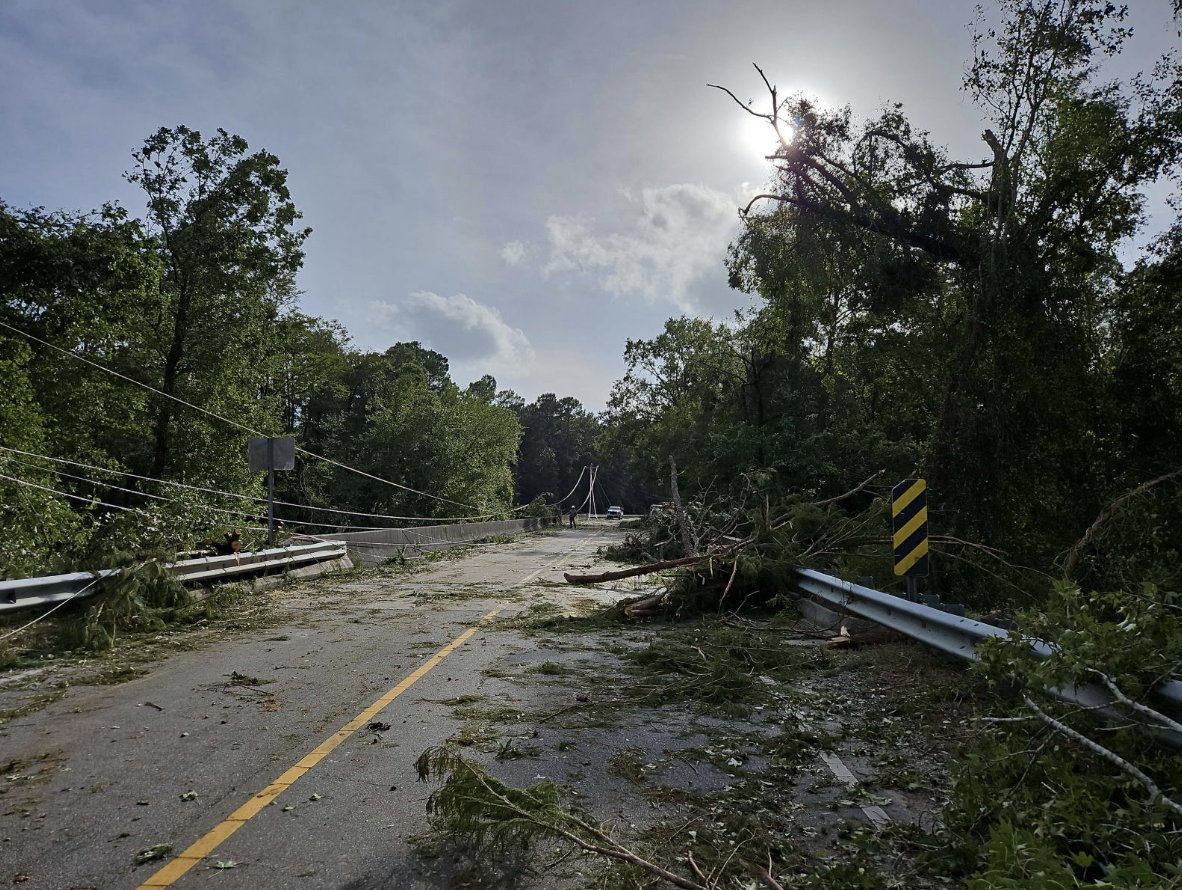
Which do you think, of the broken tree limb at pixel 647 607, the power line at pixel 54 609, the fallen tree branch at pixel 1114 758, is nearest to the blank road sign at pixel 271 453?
the power line at pixel 54 609

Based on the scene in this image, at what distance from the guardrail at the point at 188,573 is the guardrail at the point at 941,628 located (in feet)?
29.6

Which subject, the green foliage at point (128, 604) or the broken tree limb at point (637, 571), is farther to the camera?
the broken tree limb at point (637, 571)

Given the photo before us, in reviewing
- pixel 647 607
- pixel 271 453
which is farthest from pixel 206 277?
pixel 647 607

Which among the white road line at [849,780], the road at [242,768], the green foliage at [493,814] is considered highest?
the green foliage at [493,814]

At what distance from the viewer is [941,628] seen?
680 centimetres

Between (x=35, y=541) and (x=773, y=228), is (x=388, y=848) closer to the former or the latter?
(x=35, y=541)

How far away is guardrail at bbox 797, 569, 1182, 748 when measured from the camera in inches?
152

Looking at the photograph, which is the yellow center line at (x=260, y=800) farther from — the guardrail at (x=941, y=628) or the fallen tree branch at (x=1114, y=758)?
the guardrail at (x=941, y=628)

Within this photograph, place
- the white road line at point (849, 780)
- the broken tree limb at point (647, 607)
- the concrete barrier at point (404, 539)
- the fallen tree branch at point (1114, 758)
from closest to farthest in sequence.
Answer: the fallen tree branch at point (1114, 758)
the white road line at point (849, 780)
the broken tree limb at point (647, 607)
the concrete barrier at point (404, 539)

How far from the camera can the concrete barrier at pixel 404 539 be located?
71.5ft

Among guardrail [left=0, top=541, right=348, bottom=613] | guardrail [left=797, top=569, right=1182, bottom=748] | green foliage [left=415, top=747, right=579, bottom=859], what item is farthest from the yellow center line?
guardrail [left=0, top=541, right=348, bottom=613]

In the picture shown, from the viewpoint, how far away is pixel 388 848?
382cm

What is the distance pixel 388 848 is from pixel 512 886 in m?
0.72

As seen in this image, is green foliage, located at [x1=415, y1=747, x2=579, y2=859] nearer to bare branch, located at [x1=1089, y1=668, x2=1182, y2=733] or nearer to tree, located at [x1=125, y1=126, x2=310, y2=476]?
bare branch, located at [x1=1089, y1=668, x2=1182, y2=733]
